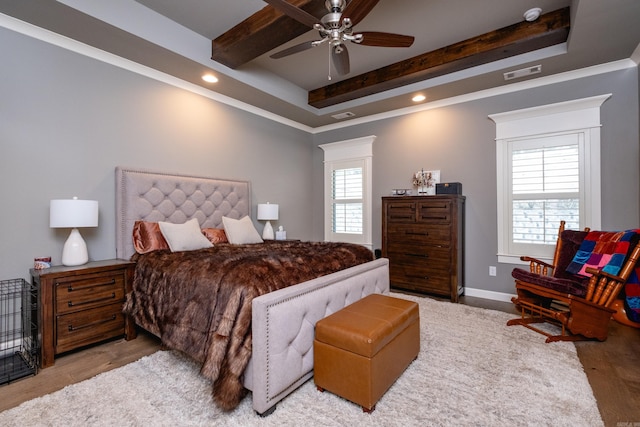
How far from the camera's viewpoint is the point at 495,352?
2.43m

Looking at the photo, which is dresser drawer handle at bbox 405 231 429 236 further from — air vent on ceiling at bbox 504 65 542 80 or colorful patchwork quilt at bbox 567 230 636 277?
air vent on ceiling at bbox 504 65 542 80

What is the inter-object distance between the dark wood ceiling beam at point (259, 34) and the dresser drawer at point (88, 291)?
8.23ft

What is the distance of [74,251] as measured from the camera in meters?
2.58

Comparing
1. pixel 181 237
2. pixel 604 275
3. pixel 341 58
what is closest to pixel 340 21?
pixel 341 58

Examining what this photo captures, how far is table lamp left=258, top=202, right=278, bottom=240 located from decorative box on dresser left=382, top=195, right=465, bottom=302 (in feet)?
5.44

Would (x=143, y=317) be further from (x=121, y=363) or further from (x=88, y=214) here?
(x=88, y=214)

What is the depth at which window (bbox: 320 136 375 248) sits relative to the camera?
5.15 meters

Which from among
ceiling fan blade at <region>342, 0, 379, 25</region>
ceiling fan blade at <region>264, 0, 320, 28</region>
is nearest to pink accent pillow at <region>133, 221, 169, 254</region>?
ceiling fan blade at <region>264, 0, 320, 28</region>

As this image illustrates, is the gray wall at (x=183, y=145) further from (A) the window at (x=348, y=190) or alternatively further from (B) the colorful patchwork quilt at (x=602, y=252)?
(B) the colorful patchwork quilt at (x=602, y=252)

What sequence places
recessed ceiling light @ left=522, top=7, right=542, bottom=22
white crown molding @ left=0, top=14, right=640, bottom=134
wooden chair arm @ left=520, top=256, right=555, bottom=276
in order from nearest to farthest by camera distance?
white crown molding @ left=0, top=14, right=640, bottom=134 → recessed ceiling light @ left=522, top=7, right=542, bottom=22 → wooden chair arm @ left=520, top=256, right=555, bottom=276

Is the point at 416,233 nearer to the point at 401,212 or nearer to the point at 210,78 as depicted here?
the point at 401,212

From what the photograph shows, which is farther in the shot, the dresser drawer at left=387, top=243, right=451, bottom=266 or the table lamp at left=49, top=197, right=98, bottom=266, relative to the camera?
the dresser drawer at left=387, top=243, right=451, bottom=266

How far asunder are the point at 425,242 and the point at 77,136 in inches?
162

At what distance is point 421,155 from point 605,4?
2.48 meters
